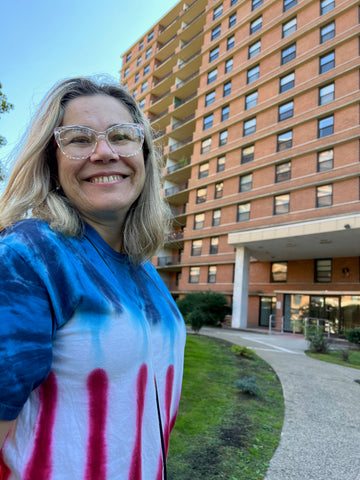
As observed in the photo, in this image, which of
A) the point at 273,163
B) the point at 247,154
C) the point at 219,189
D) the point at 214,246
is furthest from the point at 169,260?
the point at 273,163

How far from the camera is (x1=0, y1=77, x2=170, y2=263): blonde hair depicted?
98cm

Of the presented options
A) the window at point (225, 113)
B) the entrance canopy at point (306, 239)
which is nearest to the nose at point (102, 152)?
the entrance canopy at point (306, 239)

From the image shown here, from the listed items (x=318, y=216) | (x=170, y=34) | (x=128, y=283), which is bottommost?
(x=128, y=283)

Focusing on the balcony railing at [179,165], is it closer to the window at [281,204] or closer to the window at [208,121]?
the window at [208,121]

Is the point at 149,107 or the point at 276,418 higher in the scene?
the point at 149,107

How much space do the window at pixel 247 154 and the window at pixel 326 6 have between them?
9.91 metres

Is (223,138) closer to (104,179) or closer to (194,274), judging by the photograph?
(194,274)

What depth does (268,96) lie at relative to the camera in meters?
24.6

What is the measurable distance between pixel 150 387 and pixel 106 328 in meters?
0.28

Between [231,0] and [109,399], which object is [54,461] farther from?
[231,0]

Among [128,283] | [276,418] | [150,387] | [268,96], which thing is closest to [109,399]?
[150,387]

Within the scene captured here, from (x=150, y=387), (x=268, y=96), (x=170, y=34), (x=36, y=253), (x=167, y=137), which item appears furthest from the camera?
(x=170, y=34)

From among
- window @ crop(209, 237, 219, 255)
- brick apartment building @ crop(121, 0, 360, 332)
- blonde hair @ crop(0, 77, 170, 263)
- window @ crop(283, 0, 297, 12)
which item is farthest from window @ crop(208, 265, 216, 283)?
blonde hair @ crop(0, 77, 170, 263)

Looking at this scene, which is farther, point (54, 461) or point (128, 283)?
point (128, 283)
